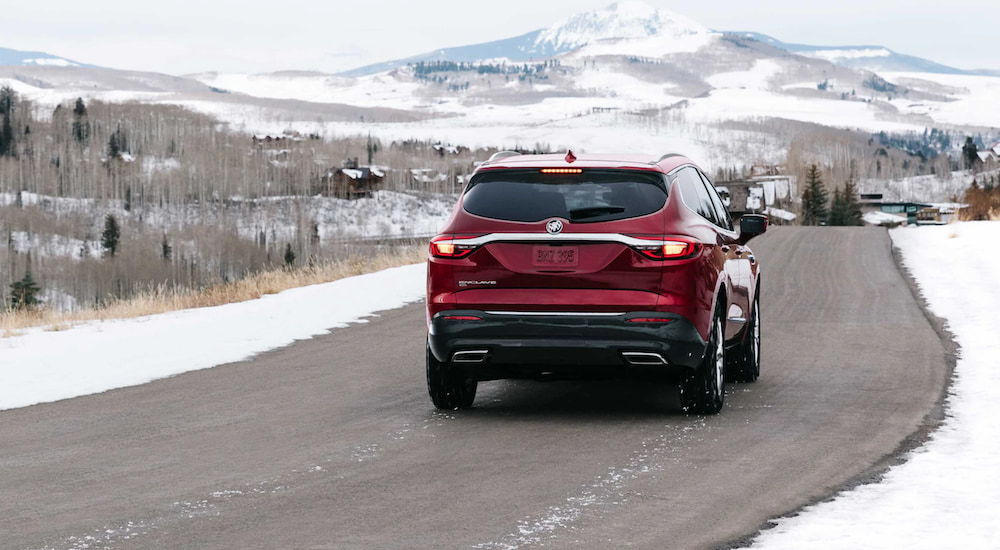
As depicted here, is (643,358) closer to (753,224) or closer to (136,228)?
Answer: (753,224)

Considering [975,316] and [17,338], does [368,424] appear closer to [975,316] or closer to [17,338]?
[17,338]

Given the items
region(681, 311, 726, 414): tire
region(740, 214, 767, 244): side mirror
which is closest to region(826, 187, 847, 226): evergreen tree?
region(740, 214, 767, 244): side mirror

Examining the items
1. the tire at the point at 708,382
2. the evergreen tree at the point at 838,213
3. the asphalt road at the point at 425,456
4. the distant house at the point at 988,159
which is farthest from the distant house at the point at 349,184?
the tire at the point at 708,382

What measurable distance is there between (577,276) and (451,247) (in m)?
0.95

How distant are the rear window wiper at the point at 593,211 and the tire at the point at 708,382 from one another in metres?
1.18

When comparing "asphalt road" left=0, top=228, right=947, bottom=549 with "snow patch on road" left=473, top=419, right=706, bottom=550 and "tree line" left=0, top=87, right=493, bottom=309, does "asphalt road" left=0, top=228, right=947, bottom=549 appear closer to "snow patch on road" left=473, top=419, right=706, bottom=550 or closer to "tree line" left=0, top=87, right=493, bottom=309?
"snow patch on road" left=473, top=419, right=706, bottom=550

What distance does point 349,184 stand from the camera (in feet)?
614

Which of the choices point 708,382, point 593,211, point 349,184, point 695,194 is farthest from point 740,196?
point 349,184

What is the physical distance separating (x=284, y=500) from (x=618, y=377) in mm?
3274

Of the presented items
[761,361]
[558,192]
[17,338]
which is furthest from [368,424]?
[17,338]

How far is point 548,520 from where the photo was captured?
5965 millimetres

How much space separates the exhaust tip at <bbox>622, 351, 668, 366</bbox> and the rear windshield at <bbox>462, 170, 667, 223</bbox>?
954 millimetres

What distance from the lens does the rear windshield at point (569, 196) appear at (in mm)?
8594

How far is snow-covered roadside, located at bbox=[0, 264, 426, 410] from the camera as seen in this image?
37.3 feet
